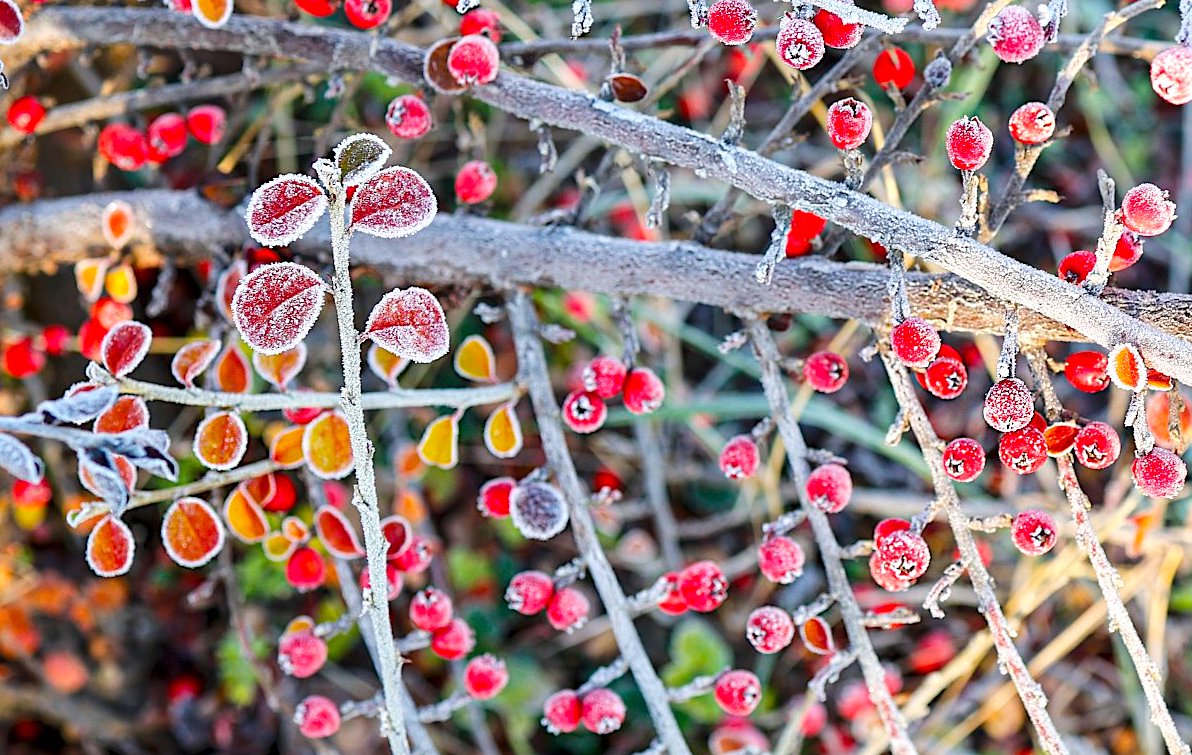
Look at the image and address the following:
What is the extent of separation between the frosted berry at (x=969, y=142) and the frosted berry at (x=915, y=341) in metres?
0.19

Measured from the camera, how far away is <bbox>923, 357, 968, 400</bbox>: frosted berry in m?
1.28

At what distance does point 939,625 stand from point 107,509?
189 cm

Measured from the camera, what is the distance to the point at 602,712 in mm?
1544

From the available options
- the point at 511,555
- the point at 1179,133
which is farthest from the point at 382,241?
the point at 1179,133

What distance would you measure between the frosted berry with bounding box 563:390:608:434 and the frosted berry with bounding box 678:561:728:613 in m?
0.26

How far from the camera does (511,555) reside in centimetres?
257

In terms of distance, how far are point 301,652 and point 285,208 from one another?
0.74 meters

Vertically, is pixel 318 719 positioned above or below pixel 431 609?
below

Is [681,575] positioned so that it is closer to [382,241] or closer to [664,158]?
[664,158]

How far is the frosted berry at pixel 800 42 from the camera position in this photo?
1.19 metres

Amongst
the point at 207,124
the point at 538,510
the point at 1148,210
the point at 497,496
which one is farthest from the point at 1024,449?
the point at 207,124

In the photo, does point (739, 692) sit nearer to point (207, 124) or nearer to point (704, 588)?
point (704, 588)

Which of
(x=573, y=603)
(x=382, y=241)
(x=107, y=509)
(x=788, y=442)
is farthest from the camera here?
(x=382, y=241)

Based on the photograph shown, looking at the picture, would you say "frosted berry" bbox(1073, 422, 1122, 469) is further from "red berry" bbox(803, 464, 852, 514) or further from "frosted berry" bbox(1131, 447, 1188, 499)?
"red berry" bbox(803, 464, 852, 514)
